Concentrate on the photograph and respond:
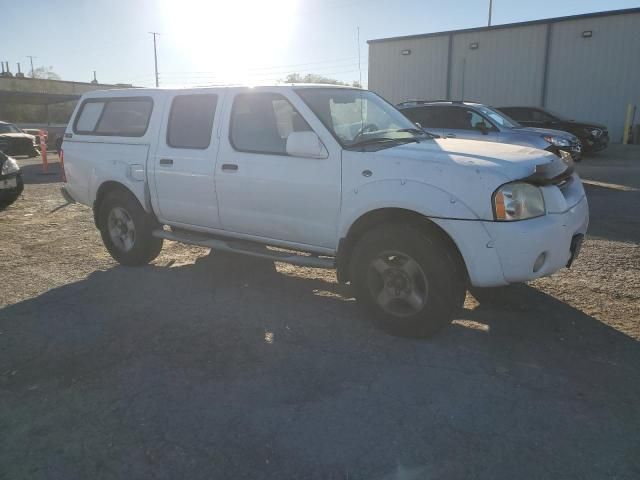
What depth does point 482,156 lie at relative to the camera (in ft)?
12.1

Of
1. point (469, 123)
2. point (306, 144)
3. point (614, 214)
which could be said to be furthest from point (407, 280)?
point (469, 123)

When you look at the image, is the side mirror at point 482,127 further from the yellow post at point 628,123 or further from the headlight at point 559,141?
the yellow post at point 628,123

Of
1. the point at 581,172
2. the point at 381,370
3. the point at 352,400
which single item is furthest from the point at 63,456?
the point at 581,172

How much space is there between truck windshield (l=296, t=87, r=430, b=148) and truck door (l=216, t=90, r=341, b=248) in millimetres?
144

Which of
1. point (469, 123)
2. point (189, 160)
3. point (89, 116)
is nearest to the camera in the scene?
point (189, 160)

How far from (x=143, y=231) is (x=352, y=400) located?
134 inches

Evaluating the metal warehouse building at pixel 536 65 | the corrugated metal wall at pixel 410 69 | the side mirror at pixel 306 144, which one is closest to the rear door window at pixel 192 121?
the side mirror at pixel 306 144

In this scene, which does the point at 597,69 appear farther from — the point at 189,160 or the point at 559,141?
the point at 189,160

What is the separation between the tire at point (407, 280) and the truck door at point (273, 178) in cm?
43

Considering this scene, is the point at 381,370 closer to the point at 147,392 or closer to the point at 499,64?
the point at 147,392

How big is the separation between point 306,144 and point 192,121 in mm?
1600

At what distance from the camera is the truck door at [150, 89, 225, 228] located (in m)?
4.91

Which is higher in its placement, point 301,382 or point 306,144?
point 306,144

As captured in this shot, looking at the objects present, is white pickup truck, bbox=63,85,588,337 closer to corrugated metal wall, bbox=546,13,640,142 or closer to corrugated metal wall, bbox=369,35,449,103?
corrugated metal wall, bbox=546,13,640,142
